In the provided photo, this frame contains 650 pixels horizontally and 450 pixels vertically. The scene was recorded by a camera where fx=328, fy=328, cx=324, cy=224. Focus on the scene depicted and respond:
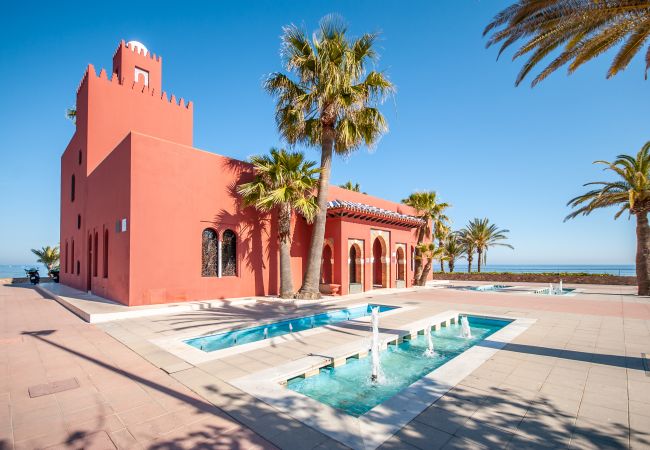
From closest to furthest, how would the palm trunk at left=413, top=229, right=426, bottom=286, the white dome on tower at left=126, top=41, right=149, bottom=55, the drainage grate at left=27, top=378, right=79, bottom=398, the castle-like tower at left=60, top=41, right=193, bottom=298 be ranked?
the drainage grate at left=27, top=378, right=79, bottom=398, the castle-like tower at left=60, top=41, right=193, bottom=298, the white dome on tower at left=126, top=41, right=149, bottom=55, the palm trunk at left=413, top=229, right=426, bottom=286

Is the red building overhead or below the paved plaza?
overhead

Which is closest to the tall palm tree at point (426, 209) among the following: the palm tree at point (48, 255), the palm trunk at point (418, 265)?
the palm trunk at point (418, 265)

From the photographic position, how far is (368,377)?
213 inches

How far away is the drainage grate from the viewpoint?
4340 mm

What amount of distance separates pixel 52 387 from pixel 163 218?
7451 millimetres

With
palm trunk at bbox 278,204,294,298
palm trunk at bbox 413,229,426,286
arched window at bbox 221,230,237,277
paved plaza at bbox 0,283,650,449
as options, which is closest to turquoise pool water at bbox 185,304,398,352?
paved plaza at bbox 0,283,650,449

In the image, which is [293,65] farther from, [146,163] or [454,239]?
[454,239]

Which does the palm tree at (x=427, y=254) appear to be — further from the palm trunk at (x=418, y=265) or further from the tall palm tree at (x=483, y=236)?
the tall palm tree at (x=483, y=236)

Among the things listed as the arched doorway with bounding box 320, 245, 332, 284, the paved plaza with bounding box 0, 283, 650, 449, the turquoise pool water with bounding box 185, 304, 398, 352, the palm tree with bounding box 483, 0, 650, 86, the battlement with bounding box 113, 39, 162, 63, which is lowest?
the turquoise pool water with bounding box 185, 304, 398, 352

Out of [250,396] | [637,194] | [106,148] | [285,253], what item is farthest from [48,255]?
[637,194]

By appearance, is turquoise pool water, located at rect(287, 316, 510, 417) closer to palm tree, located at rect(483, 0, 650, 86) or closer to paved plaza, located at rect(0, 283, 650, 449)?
paved plaza, located at rect(0, 283, 650, 449)

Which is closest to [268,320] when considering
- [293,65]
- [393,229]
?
[293,65]

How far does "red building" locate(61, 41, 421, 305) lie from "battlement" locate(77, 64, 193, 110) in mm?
53

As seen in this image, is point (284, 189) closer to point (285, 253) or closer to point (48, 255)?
point (285, 253)
